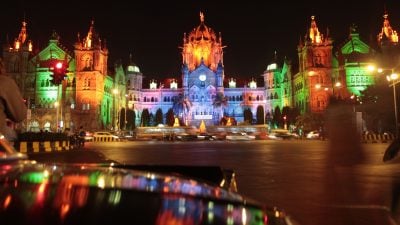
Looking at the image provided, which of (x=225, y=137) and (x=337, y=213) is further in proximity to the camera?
(x=225, y=137)

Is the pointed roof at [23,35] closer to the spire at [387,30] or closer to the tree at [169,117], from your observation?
the tree at [169,117]

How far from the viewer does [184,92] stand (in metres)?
96.8

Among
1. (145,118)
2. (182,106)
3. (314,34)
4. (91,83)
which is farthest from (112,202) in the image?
(145,118)

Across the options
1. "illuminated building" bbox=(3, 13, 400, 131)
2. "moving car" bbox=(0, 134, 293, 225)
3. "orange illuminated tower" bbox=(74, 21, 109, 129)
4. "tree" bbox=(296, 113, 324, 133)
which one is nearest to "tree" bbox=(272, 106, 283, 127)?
"illuminated building" bbox=(3, 13, 400, 131)

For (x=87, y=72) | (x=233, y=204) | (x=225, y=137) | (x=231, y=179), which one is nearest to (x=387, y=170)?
(x=231, y=179)

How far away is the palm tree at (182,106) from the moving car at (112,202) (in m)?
91.6

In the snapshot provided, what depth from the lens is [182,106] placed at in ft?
309

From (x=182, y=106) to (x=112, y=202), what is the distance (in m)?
92.8

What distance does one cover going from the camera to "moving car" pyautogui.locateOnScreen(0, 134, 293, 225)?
152 cm

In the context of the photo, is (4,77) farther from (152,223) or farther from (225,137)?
(225,137)

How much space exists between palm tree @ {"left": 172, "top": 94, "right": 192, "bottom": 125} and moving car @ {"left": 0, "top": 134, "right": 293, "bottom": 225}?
9155 centimetres

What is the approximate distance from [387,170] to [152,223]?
11.7 metres

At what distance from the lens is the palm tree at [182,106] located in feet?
307

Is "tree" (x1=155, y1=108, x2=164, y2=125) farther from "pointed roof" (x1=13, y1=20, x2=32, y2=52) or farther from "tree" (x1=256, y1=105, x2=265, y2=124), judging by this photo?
"pointed roof" (x1=13, y1=20, x2=32, y2=52)
